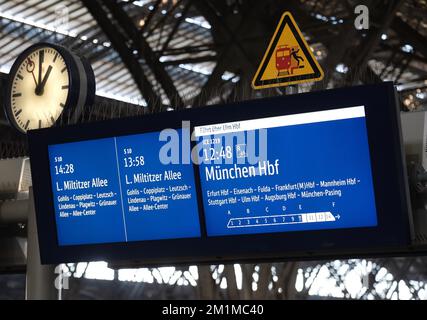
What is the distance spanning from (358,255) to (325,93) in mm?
1417

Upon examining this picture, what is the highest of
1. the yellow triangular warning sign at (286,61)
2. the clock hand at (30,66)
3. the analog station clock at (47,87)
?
the clock hand at (30,66)

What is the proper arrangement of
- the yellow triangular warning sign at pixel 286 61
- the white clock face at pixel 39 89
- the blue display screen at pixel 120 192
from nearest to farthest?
the yellow triangular warning sign at pixel 286 61 < the blue display screen at pixel 120 192 < the white clock face at pixel 39 89

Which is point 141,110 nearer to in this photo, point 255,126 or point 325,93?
point 255,126

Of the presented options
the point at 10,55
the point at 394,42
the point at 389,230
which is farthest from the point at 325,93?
the point at 394,42

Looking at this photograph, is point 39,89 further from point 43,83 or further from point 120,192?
point 120,192

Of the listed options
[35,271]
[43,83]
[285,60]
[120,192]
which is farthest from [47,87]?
[285,60]

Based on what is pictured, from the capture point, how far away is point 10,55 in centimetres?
2641

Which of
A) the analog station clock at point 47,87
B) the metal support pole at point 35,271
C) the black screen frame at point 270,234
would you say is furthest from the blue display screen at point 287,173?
the metal support pole at point 35,271

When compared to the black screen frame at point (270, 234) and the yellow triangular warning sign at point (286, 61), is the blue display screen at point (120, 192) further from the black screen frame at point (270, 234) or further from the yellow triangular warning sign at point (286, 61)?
the yellow triangular warning sign at point (286, 61)

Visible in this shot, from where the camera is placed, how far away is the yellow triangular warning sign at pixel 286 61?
811 centimetres

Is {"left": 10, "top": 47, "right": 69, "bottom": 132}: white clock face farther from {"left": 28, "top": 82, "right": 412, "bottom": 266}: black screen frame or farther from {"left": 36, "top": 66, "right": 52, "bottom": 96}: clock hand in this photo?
{"left": 28, "top": 82, "right": 412, "bottom": 266}: black screen frame

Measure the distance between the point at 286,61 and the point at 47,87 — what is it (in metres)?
3.15

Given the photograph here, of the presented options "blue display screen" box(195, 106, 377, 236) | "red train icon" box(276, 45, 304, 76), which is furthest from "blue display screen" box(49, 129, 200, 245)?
"red train icon" box(276, 45, 304, 76)

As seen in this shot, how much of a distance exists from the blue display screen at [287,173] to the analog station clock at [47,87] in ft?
7.16
